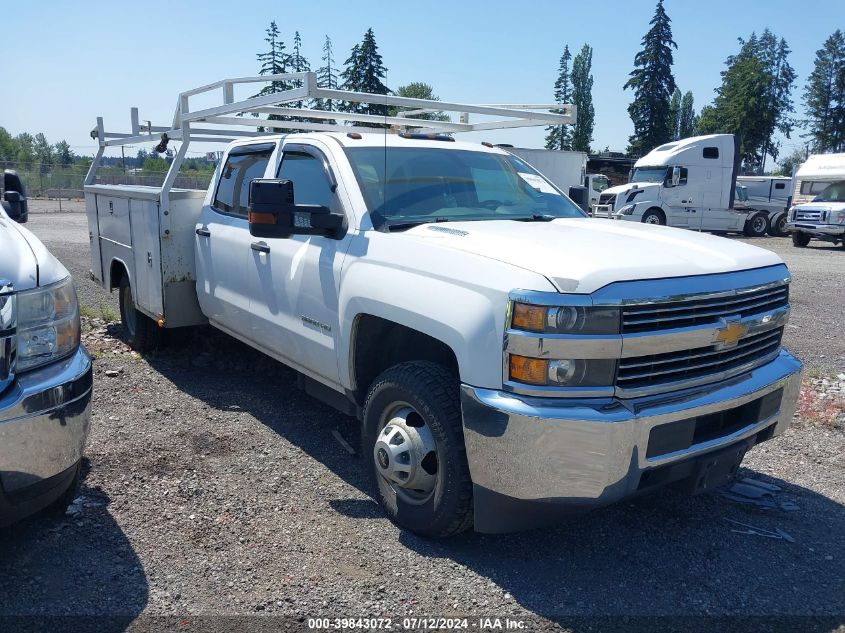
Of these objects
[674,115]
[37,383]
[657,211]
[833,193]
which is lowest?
[657,211]

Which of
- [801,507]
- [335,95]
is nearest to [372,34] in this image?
[335,95]

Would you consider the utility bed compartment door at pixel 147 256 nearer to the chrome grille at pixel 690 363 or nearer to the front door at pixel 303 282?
the front door at pixel 303 282

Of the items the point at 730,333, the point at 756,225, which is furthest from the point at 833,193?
the point at 730,333

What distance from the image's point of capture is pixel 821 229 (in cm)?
2177

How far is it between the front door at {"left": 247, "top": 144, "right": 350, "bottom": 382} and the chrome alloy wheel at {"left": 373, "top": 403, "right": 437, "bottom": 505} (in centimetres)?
66

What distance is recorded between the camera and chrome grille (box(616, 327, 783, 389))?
9.58 ft

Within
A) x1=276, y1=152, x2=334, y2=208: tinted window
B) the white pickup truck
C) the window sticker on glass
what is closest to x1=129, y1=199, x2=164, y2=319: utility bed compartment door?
the white pickup truck

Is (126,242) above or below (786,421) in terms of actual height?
above

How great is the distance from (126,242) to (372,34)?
9.61 feet

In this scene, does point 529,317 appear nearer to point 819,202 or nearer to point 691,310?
point 691,310

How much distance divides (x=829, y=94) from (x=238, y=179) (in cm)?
7011

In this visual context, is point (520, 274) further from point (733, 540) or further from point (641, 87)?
point (641, 87)

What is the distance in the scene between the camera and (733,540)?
3582 millimetres

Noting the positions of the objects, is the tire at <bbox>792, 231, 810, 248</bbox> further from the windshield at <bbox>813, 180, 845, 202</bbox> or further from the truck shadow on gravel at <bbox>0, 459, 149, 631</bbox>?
the truck shadow on gravel at <bbox>0, 459, 149, 631</bbox>
